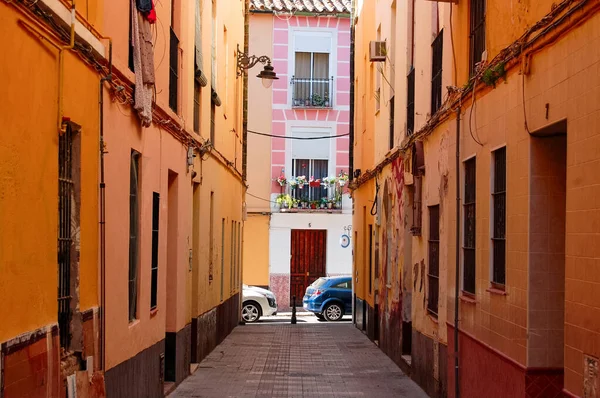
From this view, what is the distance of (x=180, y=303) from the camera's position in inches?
544

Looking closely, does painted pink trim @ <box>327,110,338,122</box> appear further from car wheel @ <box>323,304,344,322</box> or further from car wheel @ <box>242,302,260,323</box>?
car wheel @ <box>242,302,260,323</box>

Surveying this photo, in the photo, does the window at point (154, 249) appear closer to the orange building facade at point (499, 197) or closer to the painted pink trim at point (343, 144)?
the orange building facade at point (499, 197)

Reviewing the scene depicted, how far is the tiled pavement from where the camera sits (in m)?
13.5

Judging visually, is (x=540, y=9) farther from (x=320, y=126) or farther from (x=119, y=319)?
(x=320, y=126)

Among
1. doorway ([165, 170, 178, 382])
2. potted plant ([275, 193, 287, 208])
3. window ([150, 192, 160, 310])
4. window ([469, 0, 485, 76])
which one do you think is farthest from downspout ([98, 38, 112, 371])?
potted plant ([275, 193, 287, 208])

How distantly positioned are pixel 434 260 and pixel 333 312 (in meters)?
15.7

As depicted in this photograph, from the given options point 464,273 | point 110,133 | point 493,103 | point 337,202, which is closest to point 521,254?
point 493,103

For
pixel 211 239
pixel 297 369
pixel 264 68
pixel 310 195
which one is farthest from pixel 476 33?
pixel 310 195

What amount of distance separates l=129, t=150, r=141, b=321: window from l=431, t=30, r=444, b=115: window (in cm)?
438

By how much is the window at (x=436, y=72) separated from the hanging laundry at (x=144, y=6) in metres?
4.16

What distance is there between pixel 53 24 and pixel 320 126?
29.8 meters

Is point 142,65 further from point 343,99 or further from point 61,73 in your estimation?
point 343,99

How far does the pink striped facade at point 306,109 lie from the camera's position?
118ft

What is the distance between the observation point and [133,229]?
1059 cm
